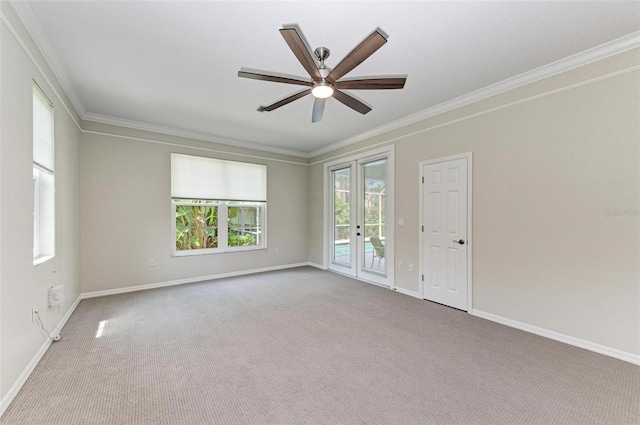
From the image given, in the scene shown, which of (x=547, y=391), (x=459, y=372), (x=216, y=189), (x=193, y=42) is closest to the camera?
(x=547, y=391)

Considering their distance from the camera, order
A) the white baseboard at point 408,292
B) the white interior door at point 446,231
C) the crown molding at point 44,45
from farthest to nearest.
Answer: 1. the white baseboard at point 408,292
2. the white interior door at point 446,231
3. the crown molding at point 44,45

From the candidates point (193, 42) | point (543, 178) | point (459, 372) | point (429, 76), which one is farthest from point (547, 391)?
point (193, 42)

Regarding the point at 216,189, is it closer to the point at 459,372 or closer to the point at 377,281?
the point at 377,281

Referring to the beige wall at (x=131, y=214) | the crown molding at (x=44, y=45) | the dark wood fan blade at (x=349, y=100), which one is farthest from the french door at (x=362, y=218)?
the crown molding at (x=44, y=45)

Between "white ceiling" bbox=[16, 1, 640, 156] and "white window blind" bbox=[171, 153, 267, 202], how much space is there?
1394 mm

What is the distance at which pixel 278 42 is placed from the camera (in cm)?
238

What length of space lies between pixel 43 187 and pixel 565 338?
5375 mm

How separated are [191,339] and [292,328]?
3.35 feet

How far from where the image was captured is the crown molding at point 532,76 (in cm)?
238

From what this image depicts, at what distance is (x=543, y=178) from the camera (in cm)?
287

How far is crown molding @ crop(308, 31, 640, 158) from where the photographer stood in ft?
7.81

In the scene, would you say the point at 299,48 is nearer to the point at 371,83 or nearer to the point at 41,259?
the point at 371,83

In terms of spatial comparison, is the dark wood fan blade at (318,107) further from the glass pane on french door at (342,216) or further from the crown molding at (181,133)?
the crown molding at (181,133)

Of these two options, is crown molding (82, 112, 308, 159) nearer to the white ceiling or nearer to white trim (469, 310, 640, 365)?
the white ceiling
